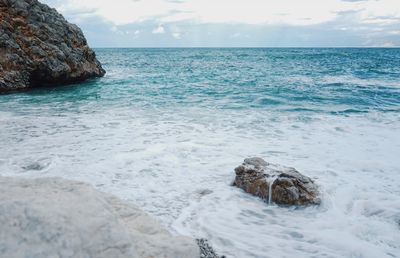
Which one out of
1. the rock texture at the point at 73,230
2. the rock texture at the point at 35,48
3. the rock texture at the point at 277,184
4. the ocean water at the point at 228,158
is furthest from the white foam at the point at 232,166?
the rock texture at the point at 35,48

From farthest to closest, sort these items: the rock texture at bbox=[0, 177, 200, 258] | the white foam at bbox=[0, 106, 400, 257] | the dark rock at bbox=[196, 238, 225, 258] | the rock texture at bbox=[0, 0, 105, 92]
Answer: the rock texture at bbox=[0, 0, 105, 92]
the white foam at bbox=[0, 106, 400, 257]
the dark rock at bbox=[196, 238, 225, 258]
the rock texture at bbox=[0, 177, 200, 258]

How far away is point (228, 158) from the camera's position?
810cm

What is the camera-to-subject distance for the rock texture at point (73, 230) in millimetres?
3059

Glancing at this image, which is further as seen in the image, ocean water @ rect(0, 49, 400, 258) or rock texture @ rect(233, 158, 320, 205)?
rock texture @ rect(233, 158, 320, 205)

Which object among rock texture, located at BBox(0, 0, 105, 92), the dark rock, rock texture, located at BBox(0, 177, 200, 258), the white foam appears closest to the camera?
rock texture, located at BBox(0, 177, 200, 258)

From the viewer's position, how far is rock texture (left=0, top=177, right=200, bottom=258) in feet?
10.0

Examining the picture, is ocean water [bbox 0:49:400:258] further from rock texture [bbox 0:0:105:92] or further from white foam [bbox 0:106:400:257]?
rock texture [bbox 0:0:105:92]

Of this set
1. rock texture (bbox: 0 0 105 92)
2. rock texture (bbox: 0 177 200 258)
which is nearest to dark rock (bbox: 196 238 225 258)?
rock texture (bbox: 0 177 200 258)

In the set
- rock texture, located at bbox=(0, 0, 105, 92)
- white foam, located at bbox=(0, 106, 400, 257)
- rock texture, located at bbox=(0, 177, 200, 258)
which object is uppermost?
rock texture, located at bbox=(0, 0, 105, 92)

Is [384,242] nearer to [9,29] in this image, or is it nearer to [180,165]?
[180,165]

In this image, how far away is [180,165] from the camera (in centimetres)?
755

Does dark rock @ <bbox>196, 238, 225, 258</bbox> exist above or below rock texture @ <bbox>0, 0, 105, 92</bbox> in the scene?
below

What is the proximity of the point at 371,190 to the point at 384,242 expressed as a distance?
181cm

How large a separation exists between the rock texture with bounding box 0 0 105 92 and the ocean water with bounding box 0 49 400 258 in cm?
391
